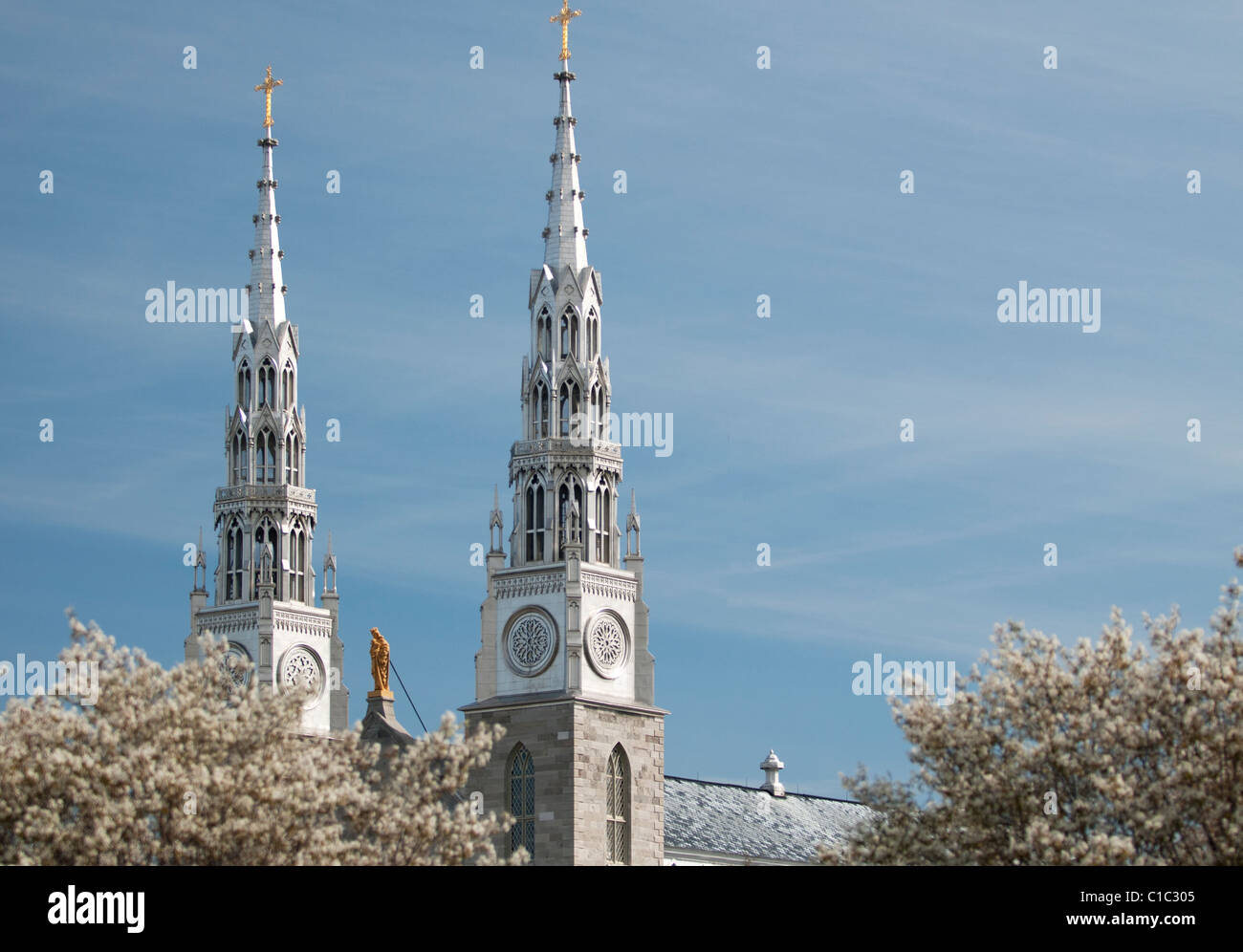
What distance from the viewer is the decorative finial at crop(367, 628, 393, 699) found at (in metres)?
98.6

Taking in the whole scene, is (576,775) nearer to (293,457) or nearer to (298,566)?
(298,566)

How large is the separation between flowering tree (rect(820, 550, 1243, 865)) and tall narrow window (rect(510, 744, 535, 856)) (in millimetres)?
31566

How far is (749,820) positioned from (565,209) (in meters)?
33.7

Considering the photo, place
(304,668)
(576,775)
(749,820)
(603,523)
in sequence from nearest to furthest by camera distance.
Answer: (576,775), (603,523), (304,668), (749,820)

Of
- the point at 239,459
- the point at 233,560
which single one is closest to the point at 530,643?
the point at 233,560

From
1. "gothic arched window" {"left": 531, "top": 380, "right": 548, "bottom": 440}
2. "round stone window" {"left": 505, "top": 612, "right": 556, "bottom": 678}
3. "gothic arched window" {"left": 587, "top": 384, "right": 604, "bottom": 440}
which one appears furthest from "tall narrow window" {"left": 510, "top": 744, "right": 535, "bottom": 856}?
"gothic arched window" {"left": 587, "top": 384, "right": 604, "bottom": 440}

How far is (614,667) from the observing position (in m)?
91.2

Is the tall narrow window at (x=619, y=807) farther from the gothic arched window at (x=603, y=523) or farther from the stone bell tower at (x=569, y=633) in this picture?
the gothic arched window at (x=603, y=523)

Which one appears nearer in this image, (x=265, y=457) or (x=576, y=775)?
(x=576, y=775)

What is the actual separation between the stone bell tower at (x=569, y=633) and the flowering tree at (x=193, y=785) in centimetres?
2993

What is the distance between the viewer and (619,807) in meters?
90.5

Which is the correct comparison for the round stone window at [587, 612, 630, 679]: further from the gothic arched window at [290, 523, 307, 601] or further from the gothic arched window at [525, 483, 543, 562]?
the gothic arched window at [290, 523, 307, 601]
